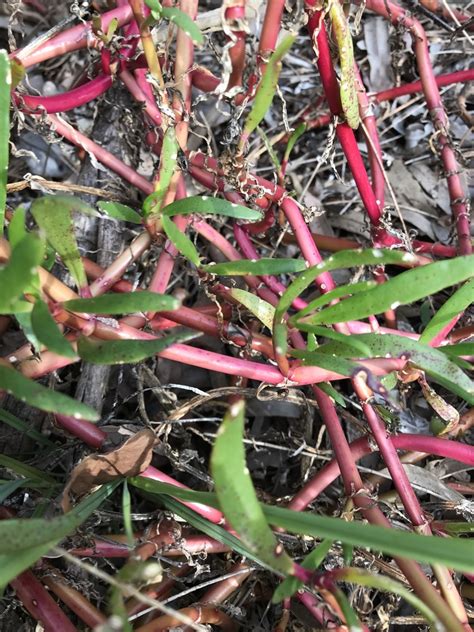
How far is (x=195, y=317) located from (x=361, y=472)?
431 mm

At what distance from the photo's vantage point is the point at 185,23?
783mm

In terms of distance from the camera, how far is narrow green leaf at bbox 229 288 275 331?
0.85 metres

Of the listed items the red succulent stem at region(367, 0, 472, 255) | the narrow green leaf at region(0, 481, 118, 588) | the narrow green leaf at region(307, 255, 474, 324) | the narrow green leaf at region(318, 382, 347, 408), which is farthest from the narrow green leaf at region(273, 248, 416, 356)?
the red succulent stem at region(367, 0, 472, 255)

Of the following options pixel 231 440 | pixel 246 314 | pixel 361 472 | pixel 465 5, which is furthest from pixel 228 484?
pixel 465 5

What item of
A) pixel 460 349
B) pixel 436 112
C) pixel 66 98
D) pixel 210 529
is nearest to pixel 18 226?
pixel 66 98

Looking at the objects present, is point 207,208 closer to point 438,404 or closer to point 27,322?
point 27,322

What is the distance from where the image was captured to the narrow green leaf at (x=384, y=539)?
1.89 ft

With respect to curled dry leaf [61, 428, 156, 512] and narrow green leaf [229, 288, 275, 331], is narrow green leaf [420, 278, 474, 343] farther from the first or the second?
curled dry leaf [61, 428, 156, 512]

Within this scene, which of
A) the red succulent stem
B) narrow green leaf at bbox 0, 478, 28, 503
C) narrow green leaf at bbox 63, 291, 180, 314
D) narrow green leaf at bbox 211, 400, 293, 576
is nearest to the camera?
narrow green leaf at bbox 211, 400, 293, 576

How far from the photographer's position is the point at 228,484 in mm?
600

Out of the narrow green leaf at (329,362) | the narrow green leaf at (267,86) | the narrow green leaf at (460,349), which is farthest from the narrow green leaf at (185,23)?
the narrow green leaf at (460,349)

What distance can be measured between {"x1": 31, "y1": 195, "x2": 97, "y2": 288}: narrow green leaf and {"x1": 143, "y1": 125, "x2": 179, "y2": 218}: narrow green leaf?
0.54 ft

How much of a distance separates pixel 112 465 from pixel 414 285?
48 cm

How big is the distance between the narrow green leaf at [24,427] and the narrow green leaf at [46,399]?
34 centimetres
